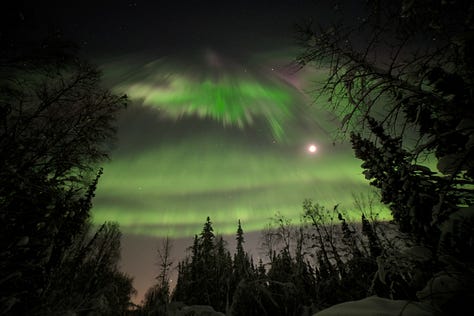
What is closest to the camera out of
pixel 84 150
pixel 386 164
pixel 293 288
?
pixel 293 288

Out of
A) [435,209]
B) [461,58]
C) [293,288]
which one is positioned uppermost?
[461,58]

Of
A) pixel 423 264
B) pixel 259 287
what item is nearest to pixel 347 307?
pixel 259 287

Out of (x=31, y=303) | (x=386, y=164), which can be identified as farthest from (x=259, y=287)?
(x=386, y=164)

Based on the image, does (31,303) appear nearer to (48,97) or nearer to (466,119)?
(48,97)

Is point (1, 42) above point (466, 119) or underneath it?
above

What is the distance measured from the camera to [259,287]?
3.35 m

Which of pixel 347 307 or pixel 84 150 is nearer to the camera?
pixel 347 307

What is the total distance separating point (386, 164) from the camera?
1798 cm

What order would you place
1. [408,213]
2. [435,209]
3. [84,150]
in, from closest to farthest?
[435,209] < [84,150] < [408,213]

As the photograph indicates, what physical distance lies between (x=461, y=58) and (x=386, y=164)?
713 inches

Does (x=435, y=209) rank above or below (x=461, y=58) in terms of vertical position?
below

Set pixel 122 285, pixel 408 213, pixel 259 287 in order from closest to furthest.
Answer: pixel 259 287 → pixel 408 213 → pixel 122 285

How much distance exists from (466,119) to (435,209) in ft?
4.23

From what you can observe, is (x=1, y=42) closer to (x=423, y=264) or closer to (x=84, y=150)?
(x=84, y=150)
